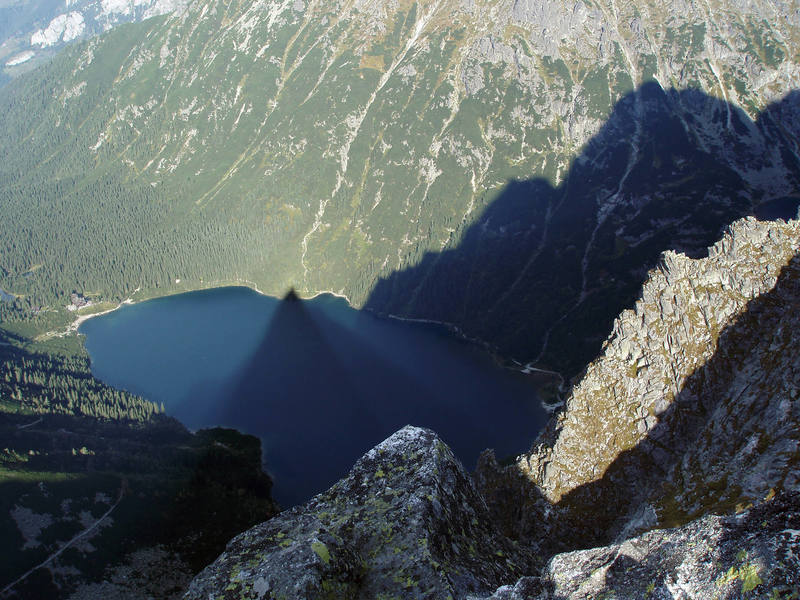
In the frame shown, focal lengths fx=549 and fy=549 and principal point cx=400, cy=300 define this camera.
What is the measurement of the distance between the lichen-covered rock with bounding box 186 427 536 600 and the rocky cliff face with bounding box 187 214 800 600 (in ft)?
0.17

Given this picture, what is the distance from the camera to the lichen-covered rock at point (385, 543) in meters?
13.7

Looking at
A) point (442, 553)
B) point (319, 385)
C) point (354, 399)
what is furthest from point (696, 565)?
point (319, 385)

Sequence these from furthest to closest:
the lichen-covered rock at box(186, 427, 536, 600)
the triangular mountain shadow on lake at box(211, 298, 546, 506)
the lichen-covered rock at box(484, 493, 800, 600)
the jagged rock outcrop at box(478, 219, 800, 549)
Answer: the triangular mountain shadow on lake at box(211, 298, 546, 506), the jagged rock outcrop at box(478, 219, 800, 549), the lichen-covered rock at box(186, 427, 536, 600), the lichen-covered rock at box(484, 493, 800, 600)

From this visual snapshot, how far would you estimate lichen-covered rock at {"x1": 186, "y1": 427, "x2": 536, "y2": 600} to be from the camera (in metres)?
13.7

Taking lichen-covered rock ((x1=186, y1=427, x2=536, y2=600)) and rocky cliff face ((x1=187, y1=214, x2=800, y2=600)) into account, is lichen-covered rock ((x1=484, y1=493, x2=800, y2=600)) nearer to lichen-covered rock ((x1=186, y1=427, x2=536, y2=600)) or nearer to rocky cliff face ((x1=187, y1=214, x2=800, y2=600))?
rocky cliff face ((x1=187, y1=214, x2=800, y2=600))

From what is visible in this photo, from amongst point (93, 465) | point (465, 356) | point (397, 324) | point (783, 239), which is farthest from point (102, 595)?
point (397, 324)

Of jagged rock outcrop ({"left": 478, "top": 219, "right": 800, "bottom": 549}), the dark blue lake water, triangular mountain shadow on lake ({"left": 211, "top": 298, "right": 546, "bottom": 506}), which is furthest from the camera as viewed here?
the dark blue lake water

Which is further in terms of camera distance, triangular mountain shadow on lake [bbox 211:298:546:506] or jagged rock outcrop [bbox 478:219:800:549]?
triangular mountain shadow on lake [bbox 211:298:546:506]

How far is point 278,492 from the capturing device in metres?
117

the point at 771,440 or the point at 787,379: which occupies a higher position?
the point at 787,379

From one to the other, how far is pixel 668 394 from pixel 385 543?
114 feet

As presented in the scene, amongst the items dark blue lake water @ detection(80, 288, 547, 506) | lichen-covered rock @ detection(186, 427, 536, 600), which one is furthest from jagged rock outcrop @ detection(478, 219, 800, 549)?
dark blue lake water @ detection(80, 288, 547, 506)

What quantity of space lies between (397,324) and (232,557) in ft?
591

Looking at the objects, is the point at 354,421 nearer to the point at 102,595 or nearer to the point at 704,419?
the point at 102,595
